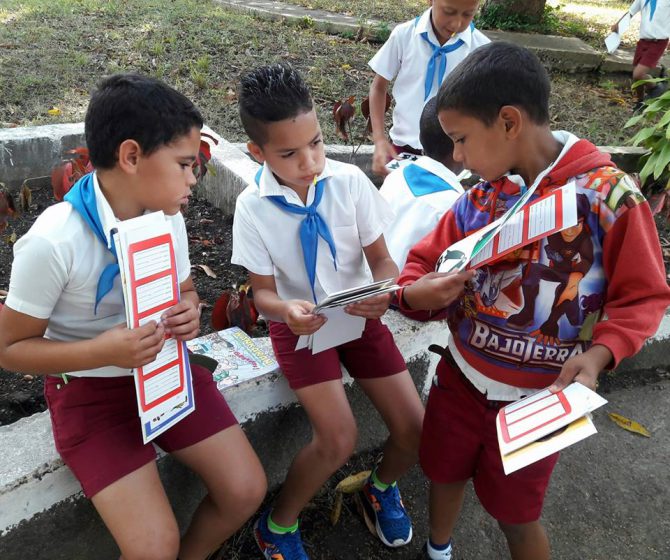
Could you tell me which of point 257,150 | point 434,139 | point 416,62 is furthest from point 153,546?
point 416,62

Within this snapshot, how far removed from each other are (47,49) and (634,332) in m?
5.69

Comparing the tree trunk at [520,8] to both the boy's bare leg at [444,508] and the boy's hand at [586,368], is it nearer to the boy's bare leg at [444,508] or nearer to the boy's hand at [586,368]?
the boy's bare leg at [444,508]

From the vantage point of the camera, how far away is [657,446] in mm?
2643

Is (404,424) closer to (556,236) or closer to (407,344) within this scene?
(407,344)

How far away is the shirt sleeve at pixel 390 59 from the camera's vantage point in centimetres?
332

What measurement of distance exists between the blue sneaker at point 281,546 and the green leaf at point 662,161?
3.39 metres

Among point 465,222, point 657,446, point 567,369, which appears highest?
point 465,222

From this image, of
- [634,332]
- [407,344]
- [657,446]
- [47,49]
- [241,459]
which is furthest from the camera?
[47,49]

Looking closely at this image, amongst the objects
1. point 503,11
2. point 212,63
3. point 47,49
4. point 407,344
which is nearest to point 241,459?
point 407,344

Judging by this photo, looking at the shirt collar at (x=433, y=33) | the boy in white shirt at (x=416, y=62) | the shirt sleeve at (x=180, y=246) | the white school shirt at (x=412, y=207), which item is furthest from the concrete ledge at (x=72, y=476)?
the shirt collar at (x=433, y=33)

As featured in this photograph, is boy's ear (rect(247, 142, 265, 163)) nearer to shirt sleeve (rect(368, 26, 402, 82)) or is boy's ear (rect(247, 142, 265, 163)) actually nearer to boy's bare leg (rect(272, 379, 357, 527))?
boy's bare leg (rect(272, 379, 357, 527))

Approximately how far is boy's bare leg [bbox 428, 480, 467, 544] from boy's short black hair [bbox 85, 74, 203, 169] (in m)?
1.31

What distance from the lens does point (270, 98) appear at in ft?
5.94

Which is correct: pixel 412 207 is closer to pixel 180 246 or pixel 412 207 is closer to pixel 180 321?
pixel 180 246
